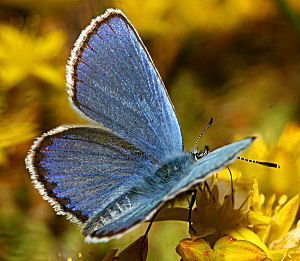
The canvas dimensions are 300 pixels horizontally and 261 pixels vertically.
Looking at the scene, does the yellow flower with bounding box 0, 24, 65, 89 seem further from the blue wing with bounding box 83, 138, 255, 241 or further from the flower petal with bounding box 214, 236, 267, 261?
the flower petal with bounding box 214, 236, 267, 261

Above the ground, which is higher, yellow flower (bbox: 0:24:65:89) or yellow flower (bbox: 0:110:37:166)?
yellow flower (bbox: 0:24:65:89)

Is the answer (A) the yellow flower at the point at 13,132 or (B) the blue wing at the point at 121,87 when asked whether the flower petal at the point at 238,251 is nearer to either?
(B) the blue wing at the point at 121,87

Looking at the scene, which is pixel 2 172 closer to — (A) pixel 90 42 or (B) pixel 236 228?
(A) pixel 90 42

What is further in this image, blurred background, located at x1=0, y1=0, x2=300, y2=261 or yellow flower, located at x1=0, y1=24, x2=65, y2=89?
yellow flower, located at x1=0, y1=24, x2=65, y2=89

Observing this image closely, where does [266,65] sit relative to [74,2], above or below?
below

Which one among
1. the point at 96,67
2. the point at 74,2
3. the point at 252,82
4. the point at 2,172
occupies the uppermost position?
the point at 74,2

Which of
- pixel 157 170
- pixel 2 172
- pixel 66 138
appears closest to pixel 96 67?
pixel 66 138

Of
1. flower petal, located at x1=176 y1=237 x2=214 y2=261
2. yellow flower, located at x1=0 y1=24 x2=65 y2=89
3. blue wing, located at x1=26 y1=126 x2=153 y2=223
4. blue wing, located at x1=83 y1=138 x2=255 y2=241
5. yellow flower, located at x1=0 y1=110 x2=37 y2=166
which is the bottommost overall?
flower petal, located at x1=176 y1=237 x2=214 y2=261

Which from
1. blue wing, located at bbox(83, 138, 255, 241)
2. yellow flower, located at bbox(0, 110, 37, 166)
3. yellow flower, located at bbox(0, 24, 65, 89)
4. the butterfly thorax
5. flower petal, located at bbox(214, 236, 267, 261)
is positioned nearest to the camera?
blue wing, located at bbox(83, 138, 255, 241)

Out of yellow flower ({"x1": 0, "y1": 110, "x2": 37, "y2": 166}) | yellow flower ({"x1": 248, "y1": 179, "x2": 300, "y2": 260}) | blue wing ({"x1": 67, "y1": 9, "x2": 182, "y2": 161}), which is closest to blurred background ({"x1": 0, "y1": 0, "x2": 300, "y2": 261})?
yellow flower ({"x1": 0, "y1": 110, "x2": 37, "y2": 166})
